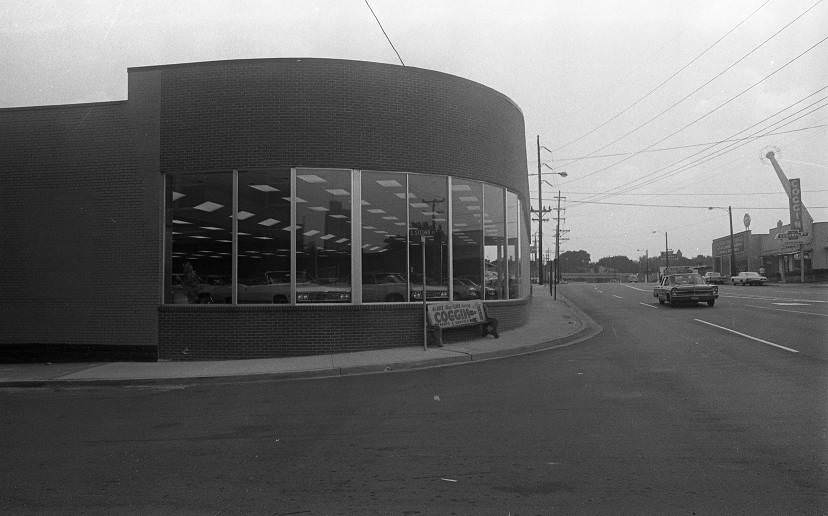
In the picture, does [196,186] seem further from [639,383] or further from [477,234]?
[639,383]

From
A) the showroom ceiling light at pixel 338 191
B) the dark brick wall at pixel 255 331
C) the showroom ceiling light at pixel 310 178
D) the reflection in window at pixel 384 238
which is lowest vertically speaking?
the dark brick wall at pixel 255 331

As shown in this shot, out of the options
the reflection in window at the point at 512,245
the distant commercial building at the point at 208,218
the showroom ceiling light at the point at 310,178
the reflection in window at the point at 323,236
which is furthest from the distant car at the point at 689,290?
the showroom ceiling light at the point at 310,178

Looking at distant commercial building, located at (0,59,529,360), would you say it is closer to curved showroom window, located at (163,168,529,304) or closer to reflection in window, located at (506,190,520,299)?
curved showroom window, located at (163,168,529,304)

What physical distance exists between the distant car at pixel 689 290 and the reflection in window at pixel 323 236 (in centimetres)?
1782

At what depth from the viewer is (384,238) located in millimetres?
14680

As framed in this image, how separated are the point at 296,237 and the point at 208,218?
7.07 feet

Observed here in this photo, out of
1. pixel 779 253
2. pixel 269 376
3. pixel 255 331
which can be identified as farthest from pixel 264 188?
pixel 779 253

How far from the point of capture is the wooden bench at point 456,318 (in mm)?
14469

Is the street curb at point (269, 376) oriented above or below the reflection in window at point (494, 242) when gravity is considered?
below

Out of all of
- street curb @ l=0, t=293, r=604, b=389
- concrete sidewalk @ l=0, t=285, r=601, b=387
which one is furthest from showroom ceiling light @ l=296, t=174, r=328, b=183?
street curb @ l=0, t=293, r=604, b=389

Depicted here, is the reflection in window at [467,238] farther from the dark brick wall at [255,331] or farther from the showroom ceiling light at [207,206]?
the showroom ceiling light at [207,206]

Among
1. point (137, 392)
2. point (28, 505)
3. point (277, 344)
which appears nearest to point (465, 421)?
point (28, 505)

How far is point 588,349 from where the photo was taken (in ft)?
46.5

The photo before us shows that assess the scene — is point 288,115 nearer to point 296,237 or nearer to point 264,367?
point 296,237
